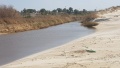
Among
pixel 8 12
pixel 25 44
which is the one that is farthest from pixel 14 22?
pixel 25 44

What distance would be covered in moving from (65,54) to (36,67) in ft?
12.7

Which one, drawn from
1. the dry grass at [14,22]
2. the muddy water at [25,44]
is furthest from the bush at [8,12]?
the muddy water at [25,44]

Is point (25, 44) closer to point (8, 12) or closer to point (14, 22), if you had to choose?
point (14, 22)

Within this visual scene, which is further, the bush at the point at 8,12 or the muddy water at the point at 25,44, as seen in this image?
the bush at the point at 8,12

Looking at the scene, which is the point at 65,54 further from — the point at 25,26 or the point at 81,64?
the point at 25,26

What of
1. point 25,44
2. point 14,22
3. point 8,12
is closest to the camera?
point 25,44

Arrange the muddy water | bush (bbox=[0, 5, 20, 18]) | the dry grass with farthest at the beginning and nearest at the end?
bush (bbox=[0, 5, 20, 18]) < the dry grass < the muddy water

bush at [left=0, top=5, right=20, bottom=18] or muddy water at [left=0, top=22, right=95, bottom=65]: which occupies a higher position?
bush at [left=0, top=5, right=20, bottom=18]

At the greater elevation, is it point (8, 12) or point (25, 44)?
point (8, 12)

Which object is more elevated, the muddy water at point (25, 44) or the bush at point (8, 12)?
the bush at point (8, 12)

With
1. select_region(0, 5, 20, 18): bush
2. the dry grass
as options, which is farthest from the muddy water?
select_region(0, 5, 20, 18): bush

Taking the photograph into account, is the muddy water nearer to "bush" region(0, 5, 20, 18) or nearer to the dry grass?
the dry grass

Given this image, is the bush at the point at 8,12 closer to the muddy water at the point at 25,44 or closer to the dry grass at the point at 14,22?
the dry grass at the point at 14,22

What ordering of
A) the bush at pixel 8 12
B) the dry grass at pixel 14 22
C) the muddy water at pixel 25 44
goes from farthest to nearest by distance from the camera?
the bush at pixel 8 12 → the dry grass at pixel 14 22 → the muddy water at pixel 25 44
